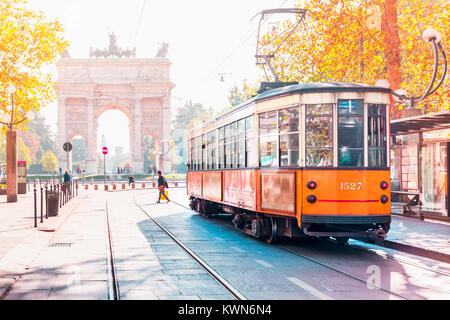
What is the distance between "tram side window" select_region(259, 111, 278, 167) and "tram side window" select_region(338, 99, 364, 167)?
53.4 inches

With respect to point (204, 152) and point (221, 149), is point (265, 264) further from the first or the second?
point (204, 152)

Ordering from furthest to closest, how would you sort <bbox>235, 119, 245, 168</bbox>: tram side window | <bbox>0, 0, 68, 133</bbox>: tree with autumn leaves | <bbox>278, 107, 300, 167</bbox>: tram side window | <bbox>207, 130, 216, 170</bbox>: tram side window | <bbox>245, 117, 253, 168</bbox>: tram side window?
<bbox>0, 0, 68, 133</bbox>: tree with autumn leaves, <bbox>207, 130, 216, 170</bbox>: tram side window, <bbox>235, 119, 245, 168</bbox>: tram side window, <bbox>245, 117, 253, 168</bbox>: tram side window, <bbox>278, 107, 300, 167</bbox>: tram side window

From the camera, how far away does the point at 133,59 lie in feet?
251

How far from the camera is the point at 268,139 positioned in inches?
464

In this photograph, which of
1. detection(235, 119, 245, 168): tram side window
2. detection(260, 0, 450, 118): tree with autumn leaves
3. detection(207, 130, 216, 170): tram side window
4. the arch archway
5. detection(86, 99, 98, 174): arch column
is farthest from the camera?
detection(86, 99, 98, 174): arch column

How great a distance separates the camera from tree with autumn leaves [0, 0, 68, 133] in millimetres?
30656

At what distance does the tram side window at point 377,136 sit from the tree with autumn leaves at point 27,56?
23.3m

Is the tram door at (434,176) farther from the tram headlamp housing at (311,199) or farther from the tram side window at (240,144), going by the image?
the tram headlamp housing at (311,199)

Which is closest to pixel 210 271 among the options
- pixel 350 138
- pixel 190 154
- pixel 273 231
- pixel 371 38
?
pixel 273 231

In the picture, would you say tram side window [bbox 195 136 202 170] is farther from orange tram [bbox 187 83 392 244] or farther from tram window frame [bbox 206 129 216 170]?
orange tram [bbox 187 83 392 244]

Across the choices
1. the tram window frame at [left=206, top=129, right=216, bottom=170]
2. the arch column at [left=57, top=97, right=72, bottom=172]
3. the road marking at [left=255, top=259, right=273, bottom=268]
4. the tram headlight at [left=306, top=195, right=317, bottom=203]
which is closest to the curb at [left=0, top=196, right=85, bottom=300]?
the road marking at [left=255, top=259, right=273, bottom=268]

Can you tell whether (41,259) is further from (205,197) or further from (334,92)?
(205,197)
